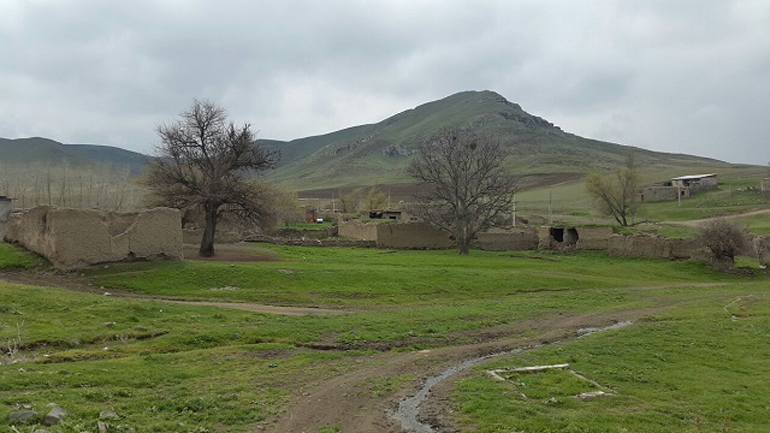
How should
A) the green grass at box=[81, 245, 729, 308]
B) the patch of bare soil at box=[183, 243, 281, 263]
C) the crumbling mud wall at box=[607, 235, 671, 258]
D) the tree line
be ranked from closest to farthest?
the green grass at box=[81, 245, 729, 308]
the patch of bare soil at box=[183, 243, 281, 263]
the crumbling mud wall at box=[607, 235, 671, 258]
the tree line

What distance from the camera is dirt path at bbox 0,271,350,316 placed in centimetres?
2548

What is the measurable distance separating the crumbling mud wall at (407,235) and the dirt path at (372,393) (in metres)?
34.4

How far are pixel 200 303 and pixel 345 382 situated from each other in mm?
12897

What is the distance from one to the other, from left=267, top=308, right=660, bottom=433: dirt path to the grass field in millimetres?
118

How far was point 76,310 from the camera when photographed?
20875mm

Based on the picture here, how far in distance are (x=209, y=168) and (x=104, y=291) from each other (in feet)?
52.8

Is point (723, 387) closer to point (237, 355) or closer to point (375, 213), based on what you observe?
point (237, 355)

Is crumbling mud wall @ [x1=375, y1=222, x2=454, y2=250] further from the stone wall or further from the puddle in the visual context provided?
the stone wall

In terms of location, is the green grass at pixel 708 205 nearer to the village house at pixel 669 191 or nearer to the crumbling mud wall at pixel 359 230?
the village house at pixel 669 191

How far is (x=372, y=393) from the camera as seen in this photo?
13891 mm

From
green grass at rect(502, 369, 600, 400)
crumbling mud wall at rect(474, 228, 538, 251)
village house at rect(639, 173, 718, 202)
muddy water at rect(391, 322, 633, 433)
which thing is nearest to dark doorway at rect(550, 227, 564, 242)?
crumbling mud wall at rect(474, 228, 538, 251)

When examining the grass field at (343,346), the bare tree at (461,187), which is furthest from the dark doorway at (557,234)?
the grass field at (343,346)

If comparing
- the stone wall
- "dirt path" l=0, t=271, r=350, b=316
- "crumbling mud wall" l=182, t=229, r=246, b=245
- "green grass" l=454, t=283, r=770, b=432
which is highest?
the stone wall

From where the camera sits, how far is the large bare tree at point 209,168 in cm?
4062
